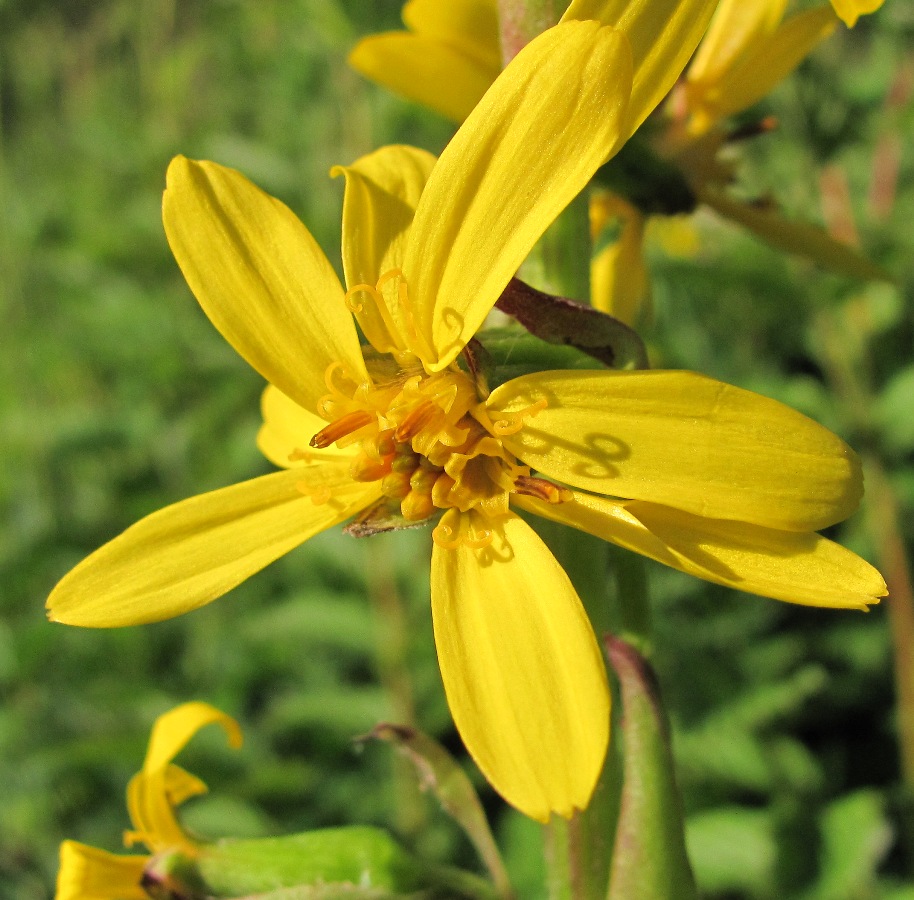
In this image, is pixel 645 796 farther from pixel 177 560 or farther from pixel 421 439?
pixel 177 560

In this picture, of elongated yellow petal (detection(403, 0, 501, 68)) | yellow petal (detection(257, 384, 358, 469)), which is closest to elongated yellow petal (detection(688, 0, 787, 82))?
elongated yellow petal (detection(403, 0, 501, 68))

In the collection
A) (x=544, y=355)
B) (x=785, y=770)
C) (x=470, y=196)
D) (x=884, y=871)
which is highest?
(x=470, y=196)

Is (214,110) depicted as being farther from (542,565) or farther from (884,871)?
(542,565)

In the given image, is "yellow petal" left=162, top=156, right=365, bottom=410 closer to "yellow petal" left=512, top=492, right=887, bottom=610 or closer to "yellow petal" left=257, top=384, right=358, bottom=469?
"yellow petal" left=257, top=384, right=358, bottom=469

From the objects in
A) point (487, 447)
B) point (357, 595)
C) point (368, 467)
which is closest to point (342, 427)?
point (368, 467)

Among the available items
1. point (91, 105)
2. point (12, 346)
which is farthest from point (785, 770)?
point (91, 105)

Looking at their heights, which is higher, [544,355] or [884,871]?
[544,355]

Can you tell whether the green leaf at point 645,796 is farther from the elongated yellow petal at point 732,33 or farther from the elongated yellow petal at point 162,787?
the elongated yellow petal at point 732,33

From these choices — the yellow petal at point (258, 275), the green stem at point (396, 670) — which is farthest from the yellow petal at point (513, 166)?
the green stem at point (396, 670)
